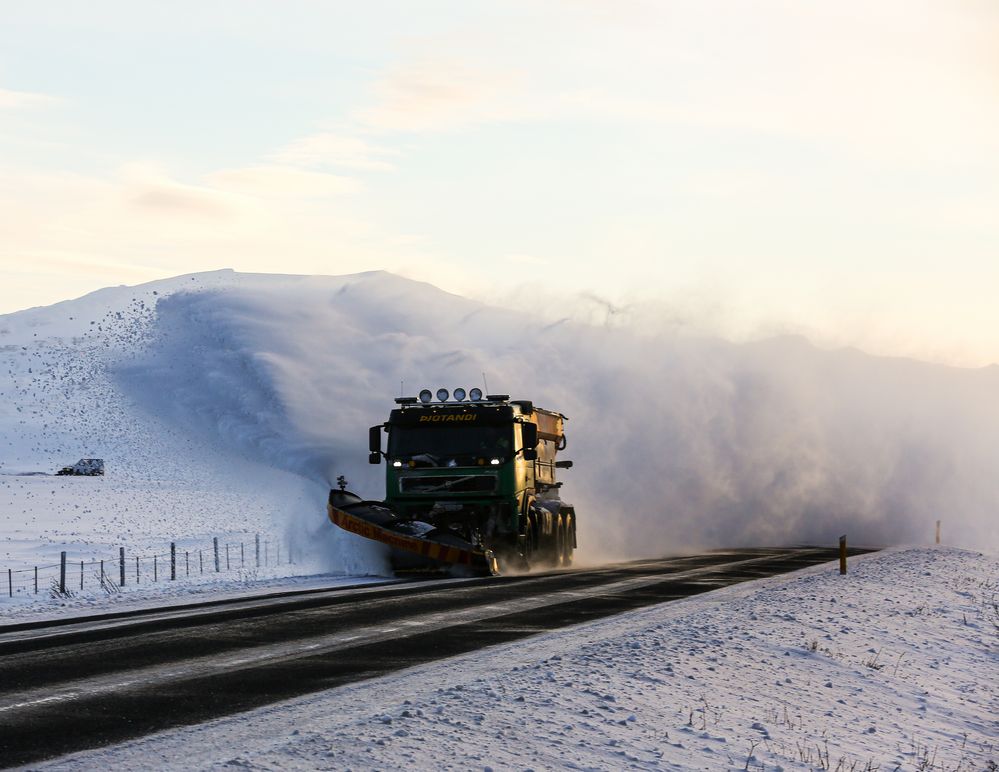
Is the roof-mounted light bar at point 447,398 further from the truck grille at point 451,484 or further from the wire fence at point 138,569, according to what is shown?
the wire fence at point 138,569

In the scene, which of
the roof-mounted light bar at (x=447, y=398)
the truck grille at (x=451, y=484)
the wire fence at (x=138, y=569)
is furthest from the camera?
the wire fence at (x=138, y=569)

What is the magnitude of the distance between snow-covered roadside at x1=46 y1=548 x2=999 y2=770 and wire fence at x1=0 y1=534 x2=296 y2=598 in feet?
42.5

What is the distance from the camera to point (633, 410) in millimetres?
41594

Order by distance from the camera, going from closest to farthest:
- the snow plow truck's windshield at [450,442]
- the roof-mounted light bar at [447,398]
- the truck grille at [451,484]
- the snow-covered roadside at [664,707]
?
the snow-covered roadside at [664,707], the truck grille at [451,484], the snow plow truck's windshield at [450,442], the roof-mounted light bar at [447,398]

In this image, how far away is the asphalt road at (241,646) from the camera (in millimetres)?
9141

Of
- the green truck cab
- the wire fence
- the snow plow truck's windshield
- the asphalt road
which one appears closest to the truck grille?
the green truck cab

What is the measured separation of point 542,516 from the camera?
87.2ft

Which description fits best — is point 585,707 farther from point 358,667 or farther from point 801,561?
point 801,561

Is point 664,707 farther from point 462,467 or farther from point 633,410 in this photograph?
point 633,410

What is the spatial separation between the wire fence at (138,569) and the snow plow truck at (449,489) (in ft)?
16.1

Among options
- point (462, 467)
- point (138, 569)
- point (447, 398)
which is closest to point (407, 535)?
point (462, 467)

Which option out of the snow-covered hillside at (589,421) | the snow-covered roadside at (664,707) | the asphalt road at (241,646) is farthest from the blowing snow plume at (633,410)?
the snow-covered roadside at (664,707)

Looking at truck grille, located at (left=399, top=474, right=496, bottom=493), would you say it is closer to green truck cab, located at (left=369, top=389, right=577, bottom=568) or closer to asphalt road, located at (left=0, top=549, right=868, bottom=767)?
green truck cab, located at (left=369, top=389, right=577, bottom=568)

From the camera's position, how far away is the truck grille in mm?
24234
